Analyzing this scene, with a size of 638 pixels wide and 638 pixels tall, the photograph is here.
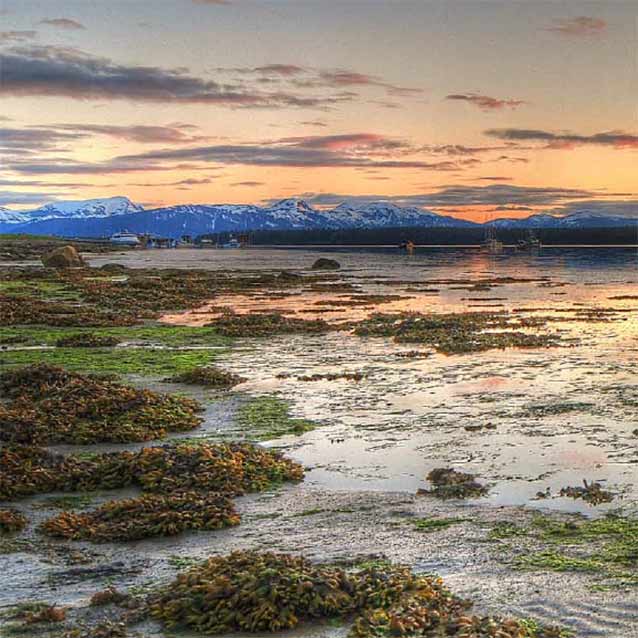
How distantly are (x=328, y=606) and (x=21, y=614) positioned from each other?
117 inches

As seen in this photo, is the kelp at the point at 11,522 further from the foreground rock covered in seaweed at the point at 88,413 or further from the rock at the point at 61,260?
the rock at the point at 61,260

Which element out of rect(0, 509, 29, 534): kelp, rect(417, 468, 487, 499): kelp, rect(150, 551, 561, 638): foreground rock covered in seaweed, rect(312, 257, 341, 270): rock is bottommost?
rect(0, 509, 29, 534): kelp

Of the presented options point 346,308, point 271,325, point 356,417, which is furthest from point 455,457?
point 346,308

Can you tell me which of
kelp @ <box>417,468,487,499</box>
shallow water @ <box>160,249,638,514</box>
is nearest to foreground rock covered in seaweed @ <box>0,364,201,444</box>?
shallow water @ <box>160,249,638,514</box>

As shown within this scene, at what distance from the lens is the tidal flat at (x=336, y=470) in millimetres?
8039

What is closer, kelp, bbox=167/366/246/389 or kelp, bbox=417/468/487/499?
kelp, bbox=417/468/487/499

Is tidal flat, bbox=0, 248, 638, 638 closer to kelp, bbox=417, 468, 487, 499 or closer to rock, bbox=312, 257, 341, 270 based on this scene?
kelp, bbox=417, 468, 487, 499

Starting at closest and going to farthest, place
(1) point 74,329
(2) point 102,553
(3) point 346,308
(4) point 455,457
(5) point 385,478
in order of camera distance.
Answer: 1. (2) point 102,553
2. (5) point 385,478
3. (4) point 455,457
4. (1) point 74,329
5. (3) point 346,308

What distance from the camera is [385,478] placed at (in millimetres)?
11867

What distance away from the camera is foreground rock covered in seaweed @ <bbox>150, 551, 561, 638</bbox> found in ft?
22.9

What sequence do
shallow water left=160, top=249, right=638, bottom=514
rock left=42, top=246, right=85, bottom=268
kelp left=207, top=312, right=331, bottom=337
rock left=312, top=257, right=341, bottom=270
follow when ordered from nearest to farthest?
shallow water left=160, top=249, right=638, bottom=514 < kelp left=207, top=312, right=331, bottom=337 < rock left=42, top=246, right=85, bottom=268 < rock left=312, top=257, right=341, bottom=270

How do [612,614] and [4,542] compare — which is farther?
[4,542]

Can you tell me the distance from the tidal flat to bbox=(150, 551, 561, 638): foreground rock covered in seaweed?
0.26ft

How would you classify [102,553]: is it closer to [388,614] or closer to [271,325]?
[388,614]
